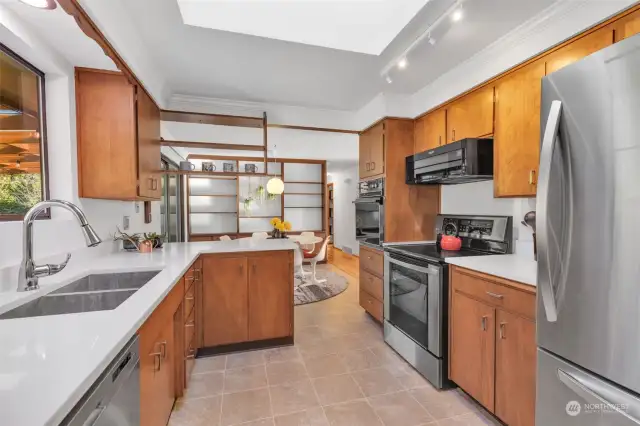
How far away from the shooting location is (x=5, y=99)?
1.49 meters

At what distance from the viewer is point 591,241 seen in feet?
3.21

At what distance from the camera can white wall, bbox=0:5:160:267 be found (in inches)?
55.1

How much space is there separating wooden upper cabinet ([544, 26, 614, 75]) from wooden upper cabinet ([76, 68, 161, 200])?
2.75 m

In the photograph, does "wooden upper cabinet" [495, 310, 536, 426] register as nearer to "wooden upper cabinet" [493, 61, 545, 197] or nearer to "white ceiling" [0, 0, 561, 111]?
"wooden upper cabinet" [493, 61, 545, 197]

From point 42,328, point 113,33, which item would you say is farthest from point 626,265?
point 113,33

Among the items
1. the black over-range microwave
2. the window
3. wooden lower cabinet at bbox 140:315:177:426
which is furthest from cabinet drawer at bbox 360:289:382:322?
the window

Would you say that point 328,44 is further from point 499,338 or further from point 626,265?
point 499,338

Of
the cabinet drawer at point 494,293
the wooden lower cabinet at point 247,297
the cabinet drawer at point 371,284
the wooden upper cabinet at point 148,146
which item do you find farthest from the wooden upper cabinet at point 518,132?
the wooden upper cabinet at point 148,146

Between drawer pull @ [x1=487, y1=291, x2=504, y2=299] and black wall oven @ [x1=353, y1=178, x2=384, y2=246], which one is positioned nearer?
drawer pull @ [x1=487, y1=291, x2=504, y2=299]

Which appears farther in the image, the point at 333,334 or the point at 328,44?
the point at 333,334

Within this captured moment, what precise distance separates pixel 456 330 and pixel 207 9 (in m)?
2.67

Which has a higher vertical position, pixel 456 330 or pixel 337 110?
pixel 337 110

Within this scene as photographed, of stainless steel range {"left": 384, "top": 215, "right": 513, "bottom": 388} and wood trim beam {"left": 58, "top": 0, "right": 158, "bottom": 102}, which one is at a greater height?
wood trim beam {"left": 58, "top": 0, "right": 158, "bottom": 102}

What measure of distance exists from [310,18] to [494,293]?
2.11m
